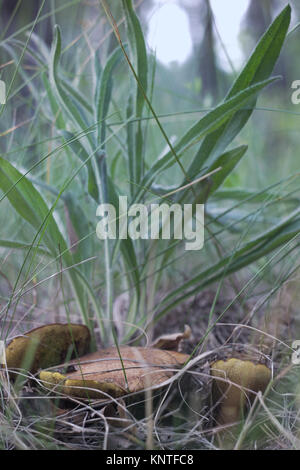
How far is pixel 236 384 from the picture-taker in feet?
1.62

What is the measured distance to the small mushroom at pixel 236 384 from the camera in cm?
50

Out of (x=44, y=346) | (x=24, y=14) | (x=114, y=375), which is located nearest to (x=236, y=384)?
(x=114, y=375)

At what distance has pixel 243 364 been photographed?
19.8 inches

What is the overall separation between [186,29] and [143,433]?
3.46ft

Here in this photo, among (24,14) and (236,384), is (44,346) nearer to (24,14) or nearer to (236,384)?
(236,384)

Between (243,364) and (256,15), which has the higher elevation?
(256,15)

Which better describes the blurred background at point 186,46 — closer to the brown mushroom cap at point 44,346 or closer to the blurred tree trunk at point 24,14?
the blurred tree trunk at point 24,14

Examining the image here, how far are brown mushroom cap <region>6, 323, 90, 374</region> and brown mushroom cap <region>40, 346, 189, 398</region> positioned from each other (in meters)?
0.03

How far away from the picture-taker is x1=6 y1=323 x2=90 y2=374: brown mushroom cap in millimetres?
547

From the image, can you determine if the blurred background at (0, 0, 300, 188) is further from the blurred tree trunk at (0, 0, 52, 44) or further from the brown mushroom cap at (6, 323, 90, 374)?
the brown mushroom cap at (6, 323, 90, 374)

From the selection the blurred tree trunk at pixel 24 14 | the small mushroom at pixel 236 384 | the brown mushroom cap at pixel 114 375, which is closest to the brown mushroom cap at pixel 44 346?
the brown mushroom cap at pixel 114 375

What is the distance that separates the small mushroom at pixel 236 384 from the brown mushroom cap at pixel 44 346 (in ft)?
0.63
